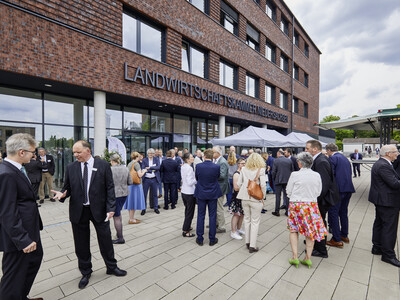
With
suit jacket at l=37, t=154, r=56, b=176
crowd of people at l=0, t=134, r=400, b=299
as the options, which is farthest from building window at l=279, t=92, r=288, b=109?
suit jacket at l=37, t=154, r=56, b=176

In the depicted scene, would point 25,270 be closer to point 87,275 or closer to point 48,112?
point 87,275

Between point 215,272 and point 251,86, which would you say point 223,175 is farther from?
point 251,86

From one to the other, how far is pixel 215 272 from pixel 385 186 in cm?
319

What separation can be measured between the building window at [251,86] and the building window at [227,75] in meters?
1.68

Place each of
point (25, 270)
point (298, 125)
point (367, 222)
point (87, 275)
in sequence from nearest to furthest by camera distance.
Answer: point (25, 270), point (87, 275), point (367, 222), point (298, 125)

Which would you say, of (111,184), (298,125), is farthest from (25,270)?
(298,125)

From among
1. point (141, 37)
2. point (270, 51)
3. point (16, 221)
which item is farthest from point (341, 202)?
point (270, 51)

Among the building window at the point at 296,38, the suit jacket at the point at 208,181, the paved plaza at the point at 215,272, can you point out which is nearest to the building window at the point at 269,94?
the building window at the point at 296,38

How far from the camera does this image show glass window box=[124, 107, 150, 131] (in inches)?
426

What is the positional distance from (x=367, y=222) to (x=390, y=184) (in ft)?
9.27

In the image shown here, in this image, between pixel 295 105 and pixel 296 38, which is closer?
pixel 295 105

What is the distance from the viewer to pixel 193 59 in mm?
12141

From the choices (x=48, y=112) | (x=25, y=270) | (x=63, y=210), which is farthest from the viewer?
(x=48, y=112)

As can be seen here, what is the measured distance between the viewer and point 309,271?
3342 mm
